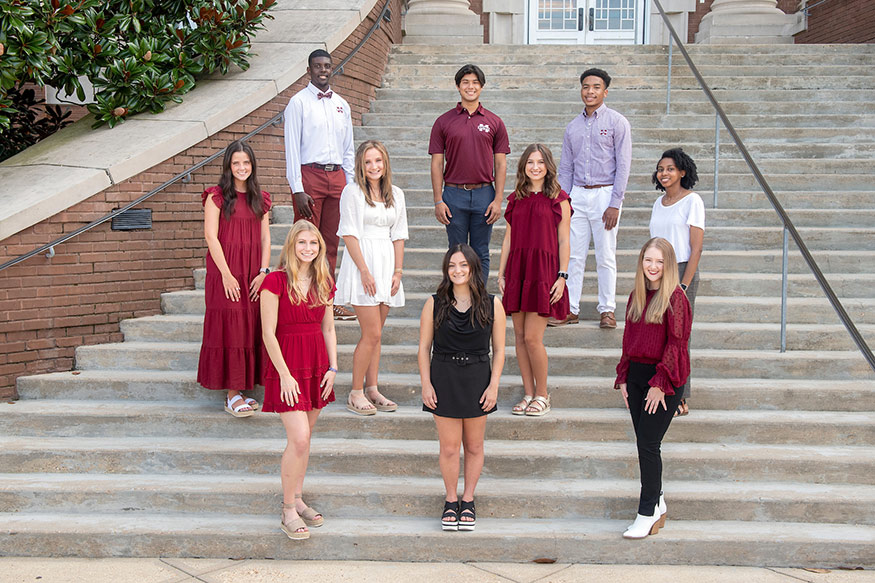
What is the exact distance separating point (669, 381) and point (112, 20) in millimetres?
5306

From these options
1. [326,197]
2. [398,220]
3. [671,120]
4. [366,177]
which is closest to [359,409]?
[398,220]

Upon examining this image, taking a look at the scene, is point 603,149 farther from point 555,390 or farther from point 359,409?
point 359,409

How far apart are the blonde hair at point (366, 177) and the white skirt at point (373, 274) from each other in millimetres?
259

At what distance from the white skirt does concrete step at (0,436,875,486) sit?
2.89ft

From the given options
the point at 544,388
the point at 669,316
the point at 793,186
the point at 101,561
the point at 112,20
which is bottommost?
the point at 101,561

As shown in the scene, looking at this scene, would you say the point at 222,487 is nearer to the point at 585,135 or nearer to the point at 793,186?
the point at 585,135

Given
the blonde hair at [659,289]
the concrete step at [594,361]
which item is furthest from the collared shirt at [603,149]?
the blonde hair at [659,289]

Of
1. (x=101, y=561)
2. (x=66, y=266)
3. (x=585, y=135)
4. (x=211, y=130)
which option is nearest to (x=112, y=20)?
(x=211, y=130)

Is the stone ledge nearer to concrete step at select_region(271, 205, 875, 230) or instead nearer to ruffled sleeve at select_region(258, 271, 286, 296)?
concrete step at select_region(271, 205, 875, 230)

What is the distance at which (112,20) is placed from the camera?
6.98 metres

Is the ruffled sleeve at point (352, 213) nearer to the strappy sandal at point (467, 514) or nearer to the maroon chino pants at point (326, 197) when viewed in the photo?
the maroon chino pants at point (326, 197)

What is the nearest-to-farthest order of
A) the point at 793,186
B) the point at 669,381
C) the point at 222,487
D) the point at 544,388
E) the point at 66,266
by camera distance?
1. the point at 669,381
2. the point at 222,487
3. the point at 544,388
4. the point at 66,266
5. the point at 793,186

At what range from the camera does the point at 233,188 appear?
17.8 ft

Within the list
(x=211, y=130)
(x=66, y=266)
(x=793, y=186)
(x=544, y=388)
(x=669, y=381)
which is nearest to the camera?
(x=669, y=381)
